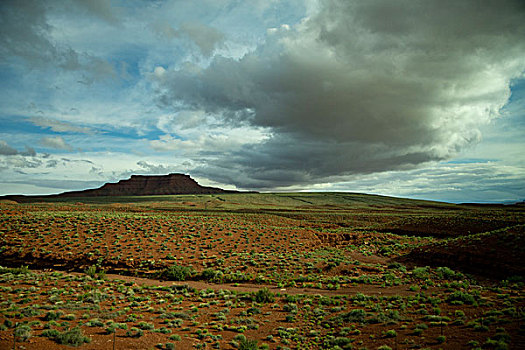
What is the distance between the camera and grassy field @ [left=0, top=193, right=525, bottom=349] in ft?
37.3

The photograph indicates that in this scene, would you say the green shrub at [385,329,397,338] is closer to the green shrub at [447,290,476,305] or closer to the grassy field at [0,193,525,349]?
the grassy field at [0,193,525,349]

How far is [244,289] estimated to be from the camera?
20625 mm

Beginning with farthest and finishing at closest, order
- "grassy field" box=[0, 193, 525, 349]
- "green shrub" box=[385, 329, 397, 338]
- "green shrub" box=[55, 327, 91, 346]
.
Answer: "green shrub" box=[385, 329, 397, 338], "grassy field" box=[0, 193, 525, 349], "green shrub" box=[55, 327, 91, 346]

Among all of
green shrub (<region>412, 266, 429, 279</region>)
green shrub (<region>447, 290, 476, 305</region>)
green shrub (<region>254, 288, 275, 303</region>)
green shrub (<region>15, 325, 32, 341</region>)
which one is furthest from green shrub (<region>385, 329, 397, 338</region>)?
green shrub (<region>15, 325, 32, 341</region>)

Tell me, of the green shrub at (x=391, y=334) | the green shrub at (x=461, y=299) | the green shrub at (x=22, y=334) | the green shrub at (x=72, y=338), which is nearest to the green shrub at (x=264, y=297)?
the green shrub at (x=391, y=334)

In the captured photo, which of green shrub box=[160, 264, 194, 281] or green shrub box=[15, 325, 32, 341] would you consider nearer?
green shrub box=[15, 325, 32, 341]

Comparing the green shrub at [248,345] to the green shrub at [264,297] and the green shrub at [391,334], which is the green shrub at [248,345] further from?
the green shrub at [264,297]

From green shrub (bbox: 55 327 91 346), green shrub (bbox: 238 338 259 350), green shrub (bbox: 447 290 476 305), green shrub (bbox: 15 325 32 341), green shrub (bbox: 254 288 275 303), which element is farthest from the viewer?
green shrub (bbox: 254 288 275 303)

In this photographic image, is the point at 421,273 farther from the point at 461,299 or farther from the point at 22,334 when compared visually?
the point at 22,334

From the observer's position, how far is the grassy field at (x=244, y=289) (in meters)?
11.4

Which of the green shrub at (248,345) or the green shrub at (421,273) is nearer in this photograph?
the green shrub at (248,345)

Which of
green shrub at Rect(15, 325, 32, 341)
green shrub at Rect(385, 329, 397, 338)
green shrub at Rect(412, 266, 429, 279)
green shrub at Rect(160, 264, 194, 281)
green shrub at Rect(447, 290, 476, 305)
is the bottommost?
green shrub at Rect(160, 264, 194, 281)

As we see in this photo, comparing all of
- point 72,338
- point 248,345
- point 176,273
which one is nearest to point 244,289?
point 176,273

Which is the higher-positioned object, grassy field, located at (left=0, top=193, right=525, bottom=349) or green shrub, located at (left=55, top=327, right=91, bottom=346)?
green shrub, located at (left=55, top=327, right=91, bottom=346)
